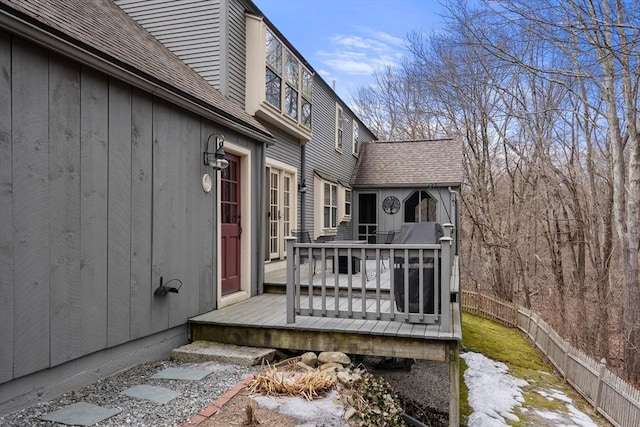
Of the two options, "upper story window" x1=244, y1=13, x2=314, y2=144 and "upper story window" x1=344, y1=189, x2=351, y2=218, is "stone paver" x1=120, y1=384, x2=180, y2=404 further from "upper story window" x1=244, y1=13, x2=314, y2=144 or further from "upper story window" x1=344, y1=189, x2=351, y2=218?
"upper story window" x1=344, y1=189, x2=351, y2=218

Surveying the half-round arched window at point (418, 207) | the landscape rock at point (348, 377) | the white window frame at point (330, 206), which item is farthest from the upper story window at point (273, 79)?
the half-round arched window at point (418, 207)

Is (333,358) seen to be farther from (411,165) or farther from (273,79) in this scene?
(411,165)

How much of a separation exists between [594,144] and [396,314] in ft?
42.7

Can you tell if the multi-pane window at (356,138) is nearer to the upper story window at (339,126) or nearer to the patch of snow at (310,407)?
the upper story window at (339,126)

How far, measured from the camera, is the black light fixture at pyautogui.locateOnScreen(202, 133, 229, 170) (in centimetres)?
527

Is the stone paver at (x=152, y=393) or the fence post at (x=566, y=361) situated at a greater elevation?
the stone paver at (x=152, y=393)

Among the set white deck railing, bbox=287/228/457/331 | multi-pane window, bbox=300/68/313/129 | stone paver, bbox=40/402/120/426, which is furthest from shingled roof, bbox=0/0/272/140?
stone paver, bbox=40/402/120/426

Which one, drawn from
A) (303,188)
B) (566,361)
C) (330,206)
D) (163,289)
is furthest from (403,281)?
(330,206)

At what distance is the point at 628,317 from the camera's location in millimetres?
9523

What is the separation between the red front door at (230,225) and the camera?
19.2ft

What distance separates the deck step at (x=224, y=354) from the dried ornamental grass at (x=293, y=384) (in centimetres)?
63

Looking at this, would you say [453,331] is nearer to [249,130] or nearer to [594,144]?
[249,130]

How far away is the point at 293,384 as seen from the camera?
346 centimetres

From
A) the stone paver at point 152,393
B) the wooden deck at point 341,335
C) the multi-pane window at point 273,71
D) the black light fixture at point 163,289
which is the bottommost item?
the stone paver at point 152,393
